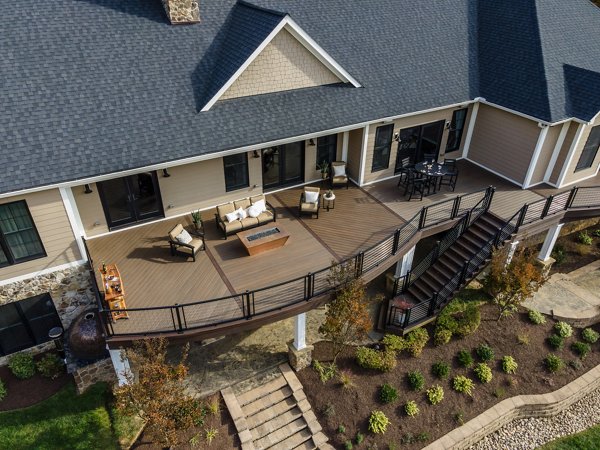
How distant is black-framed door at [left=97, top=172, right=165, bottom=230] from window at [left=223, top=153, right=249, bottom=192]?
2.61 meters

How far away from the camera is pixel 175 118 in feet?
50.4

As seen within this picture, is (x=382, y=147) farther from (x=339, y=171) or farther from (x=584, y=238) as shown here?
(x=584, y=238)

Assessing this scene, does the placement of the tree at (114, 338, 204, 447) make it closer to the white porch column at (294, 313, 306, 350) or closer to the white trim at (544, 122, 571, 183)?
the white porch column at (294, 313, 306, 350)

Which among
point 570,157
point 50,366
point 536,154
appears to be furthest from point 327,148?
point 50,366

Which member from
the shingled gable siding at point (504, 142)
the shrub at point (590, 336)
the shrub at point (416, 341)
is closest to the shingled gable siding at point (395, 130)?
the shingled gable siding at point (504, 142)

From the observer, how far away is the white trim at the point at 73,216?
13.7 meters

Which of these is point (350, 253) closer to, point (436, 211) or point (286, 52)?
point (436, 211)

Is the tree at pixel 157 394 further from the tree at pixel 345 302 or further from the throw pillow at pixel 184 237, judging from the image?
the tree at pixel 345 302

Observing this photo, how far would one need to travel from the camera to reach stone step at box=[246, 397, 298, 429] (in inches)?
585

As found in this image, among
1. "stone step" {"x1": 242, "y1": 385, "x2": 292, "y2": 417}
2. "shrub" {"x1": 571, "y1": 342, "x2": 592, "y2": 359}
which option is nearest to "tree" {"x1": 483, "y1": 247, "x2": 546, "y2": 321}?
"shrub" {"x1": 571, "y1": 342, "x2": 592, "y2": 359}

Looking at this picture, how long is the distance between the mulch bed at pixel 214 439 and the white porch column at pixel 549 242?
15.2m

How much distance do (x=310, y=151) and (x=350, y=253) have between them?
207 inches

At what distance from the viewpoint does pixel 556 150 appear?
19.4 m

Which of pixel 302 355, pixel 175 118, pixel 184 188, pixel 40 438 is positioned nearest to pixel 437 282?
pixel 302 355
